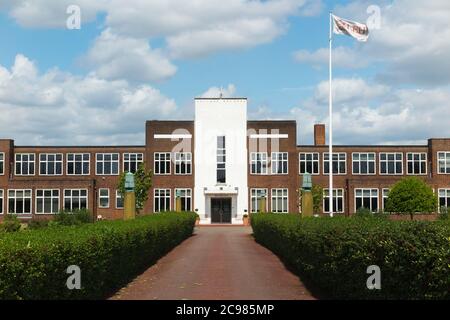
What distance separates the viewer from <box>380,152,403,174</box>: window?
63.0 m

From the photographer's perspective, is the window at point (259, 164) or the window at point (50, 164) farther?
the window at point (50, 164)

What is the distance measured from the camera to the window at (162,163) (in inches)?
2429

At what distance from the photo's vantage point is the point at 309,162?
62.6 m

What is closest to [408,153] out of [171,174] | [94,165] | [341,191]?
[341,191]

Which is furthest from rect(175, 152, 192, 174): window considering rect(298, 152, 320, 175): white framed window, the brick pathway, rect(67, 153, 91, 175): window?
the brick pathway

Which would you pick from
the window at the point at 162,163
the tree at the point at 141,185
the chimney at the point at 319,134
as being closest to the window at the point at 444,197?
the chimney at the point at 319,134

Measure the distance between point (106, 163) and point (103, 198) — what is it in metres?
3.47

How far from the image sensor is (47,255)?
9102 mm

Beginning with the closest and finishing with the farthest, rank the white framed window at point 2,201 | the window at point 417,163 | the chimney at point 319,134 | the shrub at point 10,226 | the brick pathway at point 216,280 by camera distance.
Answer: the brick pathway at point 216,280 < the shrub at point 10,226 < the white framed window at point 2,201 < the window at point 417,163 < the chimney at point 319,134

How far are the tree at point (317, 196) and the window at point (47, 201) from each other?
79.2 ft

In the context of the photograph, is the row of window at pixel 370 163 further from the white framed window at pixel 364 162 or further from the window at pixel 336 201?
the window at pixel 336 201

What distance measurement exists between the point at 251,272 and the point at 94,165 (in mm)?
48137

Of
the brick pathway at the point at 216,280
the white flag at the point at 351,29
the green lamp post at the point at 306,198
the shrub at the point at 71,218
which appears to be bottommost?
the brick pathway at the point at 216,280
